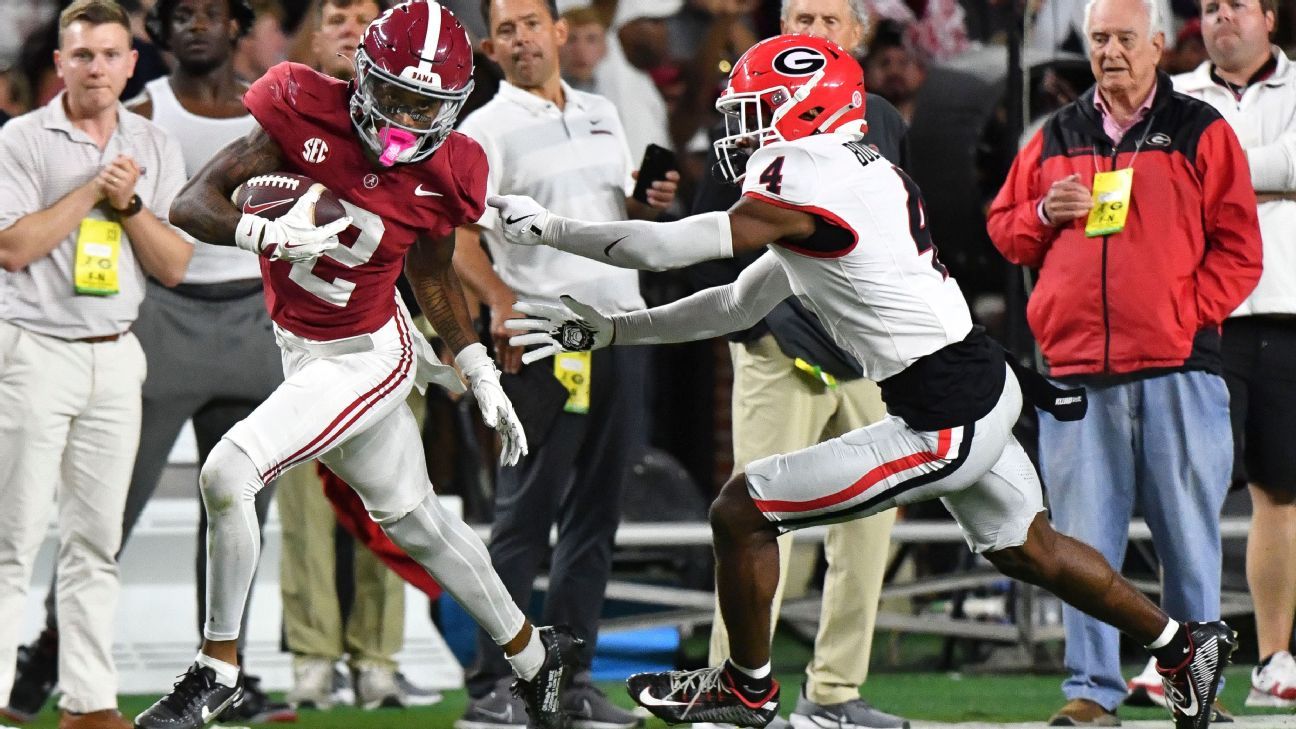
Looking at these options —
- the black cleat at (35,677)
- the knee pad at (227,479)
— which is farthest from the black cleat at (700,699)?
the black cleat at (35,677)

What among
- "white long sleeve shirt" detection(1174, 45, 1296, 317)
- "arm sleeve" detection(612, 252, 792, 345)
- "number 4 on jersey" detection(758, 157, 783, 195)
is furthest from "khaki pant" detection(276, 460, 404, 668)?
"white long sleeve shirt" detection(1174, 45, 1296, 317)

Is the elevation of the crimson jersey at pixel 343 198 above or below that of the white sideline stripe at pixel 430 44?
below

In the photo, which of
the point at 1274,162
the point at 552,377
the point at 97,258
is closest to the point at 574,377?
the point at 552,377

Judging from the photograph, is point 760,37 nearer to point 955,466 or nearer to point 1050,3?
point 1050,3

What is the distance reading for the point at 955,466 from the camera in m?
3.90

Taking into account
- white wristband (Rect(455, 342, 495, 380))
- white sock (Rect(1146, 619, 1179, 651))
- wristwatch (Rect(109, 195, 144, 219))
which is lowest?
white sock (Rect(1146, 619, 1179, 651))

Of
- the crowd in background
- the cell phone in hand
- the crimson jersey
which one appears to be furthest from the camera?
the crowd in background

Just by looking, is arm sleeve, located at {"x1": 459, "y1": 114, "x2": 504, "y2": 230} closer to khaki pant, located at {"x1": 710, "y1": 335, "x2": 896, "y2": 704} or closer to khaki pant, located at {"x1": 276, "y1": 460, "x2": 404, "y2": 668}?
khaki pant, located at {"x1": 710, "y1": 335, "x2": 896, "y2": 704}

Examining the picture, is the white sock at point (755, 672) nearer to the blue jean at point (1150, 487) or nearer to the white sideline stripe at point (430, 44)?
the blue jean at point (1150, 487)

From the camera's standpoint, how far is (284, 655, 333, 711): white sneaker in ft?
17.9

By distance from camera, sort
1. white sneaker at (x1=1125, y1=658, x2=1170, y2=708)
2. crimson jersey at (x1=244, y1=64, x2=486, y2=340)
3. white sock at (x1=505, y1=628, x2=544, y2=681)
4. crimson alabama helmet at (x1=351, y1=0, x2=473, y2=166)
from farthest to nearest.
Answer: white sneaker at (x1=1125, y1=658, x2=1170, y2=708)
white sock at (x1=505, y1=628, x2=544, y2=681)
crimson jersey at (x1=244, y1=64, x2=486, y2=340)
crimson alabama helmet at (x1=351, y1=0, x2=473, y2=166)

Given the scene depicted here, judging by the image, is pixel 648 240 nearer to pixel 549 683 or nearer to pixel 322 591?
pixel 549 683

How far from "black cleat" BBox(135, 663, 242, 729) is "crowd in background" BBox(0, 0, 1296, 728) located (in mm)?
1547

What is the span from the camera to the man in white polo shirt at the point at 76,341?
15.3ft
